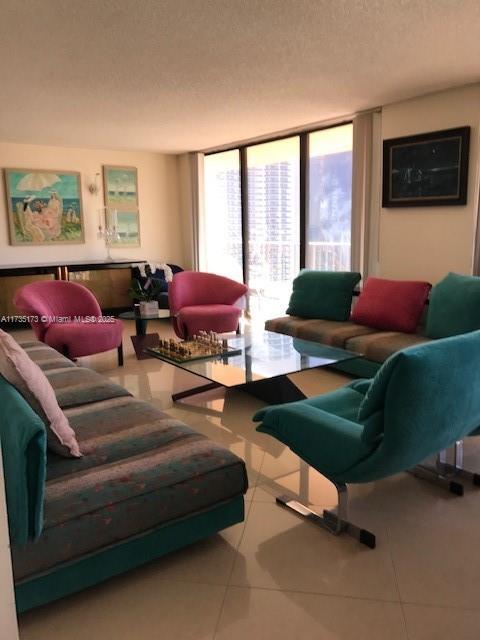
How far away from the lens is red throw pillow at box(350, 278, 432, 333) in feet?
14.0

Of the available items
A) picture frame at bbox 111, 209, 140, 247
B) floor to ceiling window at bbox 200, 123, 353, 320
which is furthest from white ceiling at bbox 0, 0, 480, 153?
picture frame at bbox 111, 209, 140, 247

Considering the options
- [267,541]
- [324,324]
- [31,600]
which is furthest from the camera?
[324,324]

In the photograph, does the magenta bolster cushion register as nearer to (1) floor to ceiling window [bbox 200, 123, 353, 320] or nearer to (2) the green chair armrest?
(2) the green chair armrest

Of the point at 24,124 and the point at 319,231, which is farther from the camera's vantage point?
the point at 319,231

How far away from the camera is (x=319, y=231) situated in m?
6.00

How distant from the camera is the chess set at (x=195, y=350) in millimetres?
3564

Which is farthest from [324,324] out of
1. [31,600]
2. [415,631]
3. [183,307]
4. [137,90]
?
[31,600]

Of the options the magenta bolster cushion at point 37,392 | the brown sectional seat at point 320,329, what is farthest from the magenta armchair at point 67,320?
the magenta bolster cushion at point 37,392

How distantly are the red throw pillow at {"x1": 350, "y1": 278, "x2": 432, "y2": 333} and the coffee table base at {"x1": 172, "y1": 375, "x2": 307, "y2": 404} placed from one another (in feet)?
3.69

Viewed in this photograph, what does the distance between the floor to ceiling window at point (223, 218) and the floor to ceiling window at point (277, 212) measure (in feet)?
0.04

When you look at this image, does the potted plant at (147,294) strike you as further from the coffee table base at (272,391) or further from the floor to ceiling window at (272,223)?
the floor to ceiling window at (272,223)

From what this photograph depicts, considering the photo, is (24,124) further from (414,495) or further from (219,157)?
(414,495)

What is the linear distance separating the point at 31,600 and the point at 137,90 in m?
3.63

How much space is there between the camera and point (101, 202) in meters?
7.39
